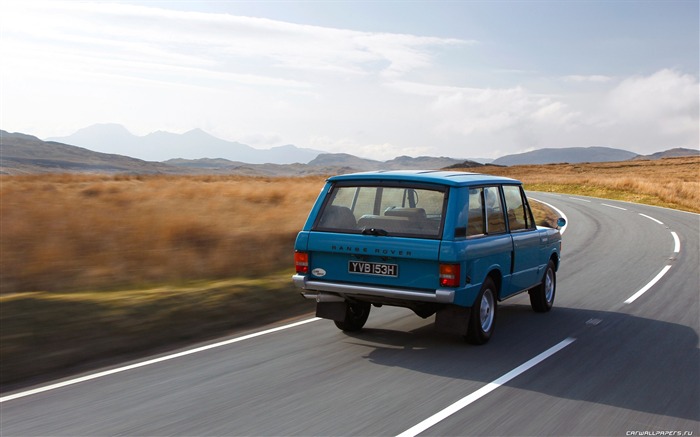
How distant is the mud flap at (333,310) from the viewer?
758 cm

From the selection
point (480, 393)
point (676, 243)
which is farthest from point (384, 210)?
point (676, 243)

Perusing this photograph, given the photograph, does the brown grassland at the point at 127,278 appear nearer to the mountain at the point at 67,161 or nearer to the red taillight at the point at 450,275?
the red taillight at the point at 450,275

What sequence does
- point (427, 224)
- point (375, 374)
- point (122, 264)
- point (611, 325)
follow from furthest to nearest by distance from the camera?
point (122, 264), point (611, 325), point (427, 224), point (375, 374)

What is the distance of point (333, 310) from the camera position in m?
7.62

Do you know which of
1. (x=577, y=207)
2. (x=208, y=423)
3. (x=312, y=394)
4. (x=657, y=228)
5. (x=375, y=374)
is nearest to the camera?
(x=208, y=423)

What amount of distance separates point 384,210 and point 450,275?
1215mm

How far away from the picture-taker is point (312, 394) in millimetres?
5797

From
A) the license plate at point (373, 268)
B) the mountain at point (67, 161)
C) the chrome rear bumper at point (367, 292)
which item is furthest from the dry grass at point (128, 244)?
the mountain at point (67, 161)

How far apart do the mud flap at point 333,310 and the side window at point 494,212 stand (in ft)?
5.82

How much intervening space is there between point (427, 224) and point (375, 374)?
5.22 feet

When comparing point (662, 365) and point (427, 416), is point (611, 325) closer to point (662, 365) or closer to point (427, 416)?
point (662, 365)

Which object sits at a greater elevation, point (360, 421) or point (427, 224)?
point (427, 224)

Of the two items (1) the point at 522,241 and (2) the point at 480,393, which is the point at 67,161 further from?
(2) the point at 480,393

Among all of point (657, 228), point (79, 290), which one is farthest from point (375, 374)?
point (657, 228)
